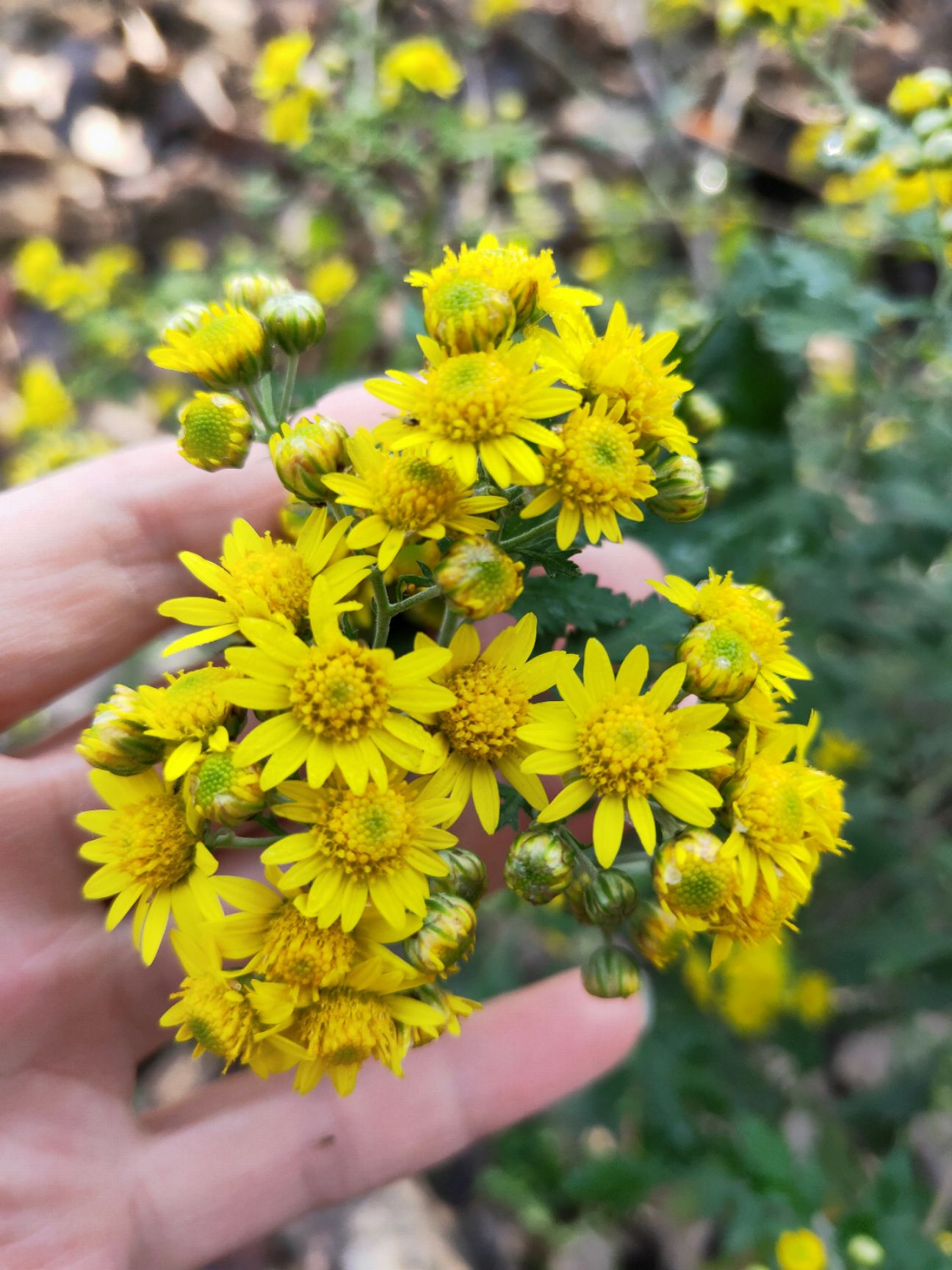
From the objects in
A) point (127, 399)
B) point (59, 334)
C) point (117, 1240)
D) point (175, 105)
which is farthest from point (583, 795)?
point (175, 105)

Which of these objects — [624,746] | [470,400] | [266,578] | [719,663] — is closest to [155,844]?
[266,578]

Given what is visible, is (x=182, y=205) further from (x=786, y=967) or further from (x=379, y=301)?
(x=786, y=967)

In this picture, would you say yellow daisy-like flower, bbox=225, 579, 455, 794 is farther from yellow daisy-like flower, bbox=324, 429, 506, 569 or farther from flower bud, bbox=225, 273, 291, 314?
flower bud, bbox=225, 273, 291, 314

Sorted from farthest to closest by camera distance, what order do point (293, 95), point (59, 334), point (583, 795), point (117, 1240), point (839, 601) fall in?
point (59, 334) < point (293, 95) < point (839, 601) < point (117, 1240) < point (583, 795)

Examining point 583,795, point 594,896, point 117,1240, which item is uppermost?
point 583,795

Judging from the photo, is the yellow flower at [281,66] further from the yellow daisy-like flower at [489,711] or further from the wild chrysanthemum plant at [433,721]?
the yellow daisy-like flower at [489,711]

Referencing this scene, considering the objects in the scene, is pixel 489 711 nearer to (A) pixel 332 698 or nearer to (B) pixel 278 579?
(A) pixel 332 698

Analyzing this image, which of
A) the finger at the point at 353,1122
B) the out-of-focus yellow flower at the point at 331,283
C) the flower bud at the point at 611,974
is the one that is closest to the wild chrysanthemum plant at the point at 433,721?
the flower bud at the point at 611,974

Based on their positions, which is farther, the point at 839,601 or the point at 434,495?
the point at 839,601
